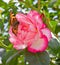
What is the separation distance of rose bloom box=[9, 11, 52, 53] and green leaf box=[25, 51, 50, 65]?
21mm

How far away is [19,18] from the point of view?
0.83m

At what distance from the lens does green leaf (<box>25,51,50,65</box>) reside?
2.69ft

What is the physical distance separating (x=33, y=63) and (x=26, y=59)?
0.03m

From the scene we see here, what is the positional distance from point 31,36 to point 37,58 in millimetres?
77

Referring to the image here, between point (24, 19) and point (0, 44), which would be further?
point (0, 44)

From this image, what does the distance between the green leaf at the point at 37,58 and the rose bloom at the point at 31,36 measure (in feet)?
0.07

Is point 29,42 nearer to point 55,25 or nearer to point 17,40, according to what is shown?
point 17,40

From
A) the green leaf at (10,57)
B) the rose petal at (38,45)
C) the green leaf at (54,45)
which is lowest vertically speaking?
the green leaf at (10,57)

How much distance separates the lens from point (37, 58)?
2.72ft

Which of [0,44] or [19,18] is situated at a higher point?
[19,18]

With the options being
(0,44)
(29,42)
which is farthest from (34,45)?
(0,44)

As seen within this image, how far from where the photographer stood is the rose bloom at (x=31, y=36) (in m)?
0.81

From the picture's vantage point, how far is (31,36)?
0.81 metres

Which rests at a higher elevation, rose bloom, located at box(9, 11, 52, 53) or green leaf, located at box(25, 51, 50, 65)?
rose bloom, located at box(9, 11, 52, 53)
